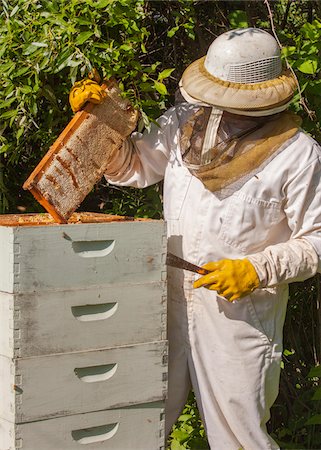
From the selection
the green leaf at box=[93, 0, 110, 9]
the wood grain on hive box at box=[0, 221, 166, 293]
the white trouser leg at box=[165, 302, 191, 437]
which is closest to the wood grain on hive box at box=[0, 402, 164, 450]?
the white trouser leg at box=[165, 302, 191, 437]

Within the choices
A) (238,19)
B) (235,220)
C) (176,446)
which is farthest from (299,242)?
(176,446)

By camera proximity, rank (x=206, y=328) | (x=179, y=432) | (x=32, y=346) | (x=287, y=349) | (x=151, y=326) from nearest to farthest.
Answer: (x=32, y=346) → (x=151, y=326) → (x=206, y=328) → (x=179, y=432) → (x=287, y=349)

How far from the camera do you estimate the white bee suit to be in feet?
8.68

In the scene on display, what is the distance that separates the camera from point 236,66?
262cm

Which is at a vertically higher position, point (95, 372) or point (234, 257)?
point (234, 257)

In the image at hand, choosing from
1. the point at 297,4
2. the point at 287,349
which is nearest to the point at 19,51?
the point at 297,4

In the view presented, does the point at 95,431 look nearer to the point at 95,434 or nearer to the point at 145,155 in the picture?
the point at 95,434

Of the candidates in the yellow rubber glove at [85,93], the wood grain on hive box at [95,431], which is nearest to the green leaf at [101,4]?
the yellow rubber glove at [85,93]

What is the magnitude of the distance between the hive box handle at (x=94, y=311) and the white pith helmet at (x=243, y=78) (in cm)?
68

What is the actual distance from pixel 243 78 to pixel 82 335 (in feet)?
2.99

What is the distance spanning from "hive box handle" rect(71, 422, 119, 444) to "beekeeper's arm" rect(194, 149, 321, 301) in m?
0.50

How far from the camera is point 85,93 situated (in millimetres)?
2637

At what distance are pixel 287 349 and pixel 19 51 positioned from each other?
71.4 inches

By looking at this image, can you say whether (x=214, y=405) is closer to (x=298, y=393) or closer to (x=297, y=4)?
(x=298, y=393)
